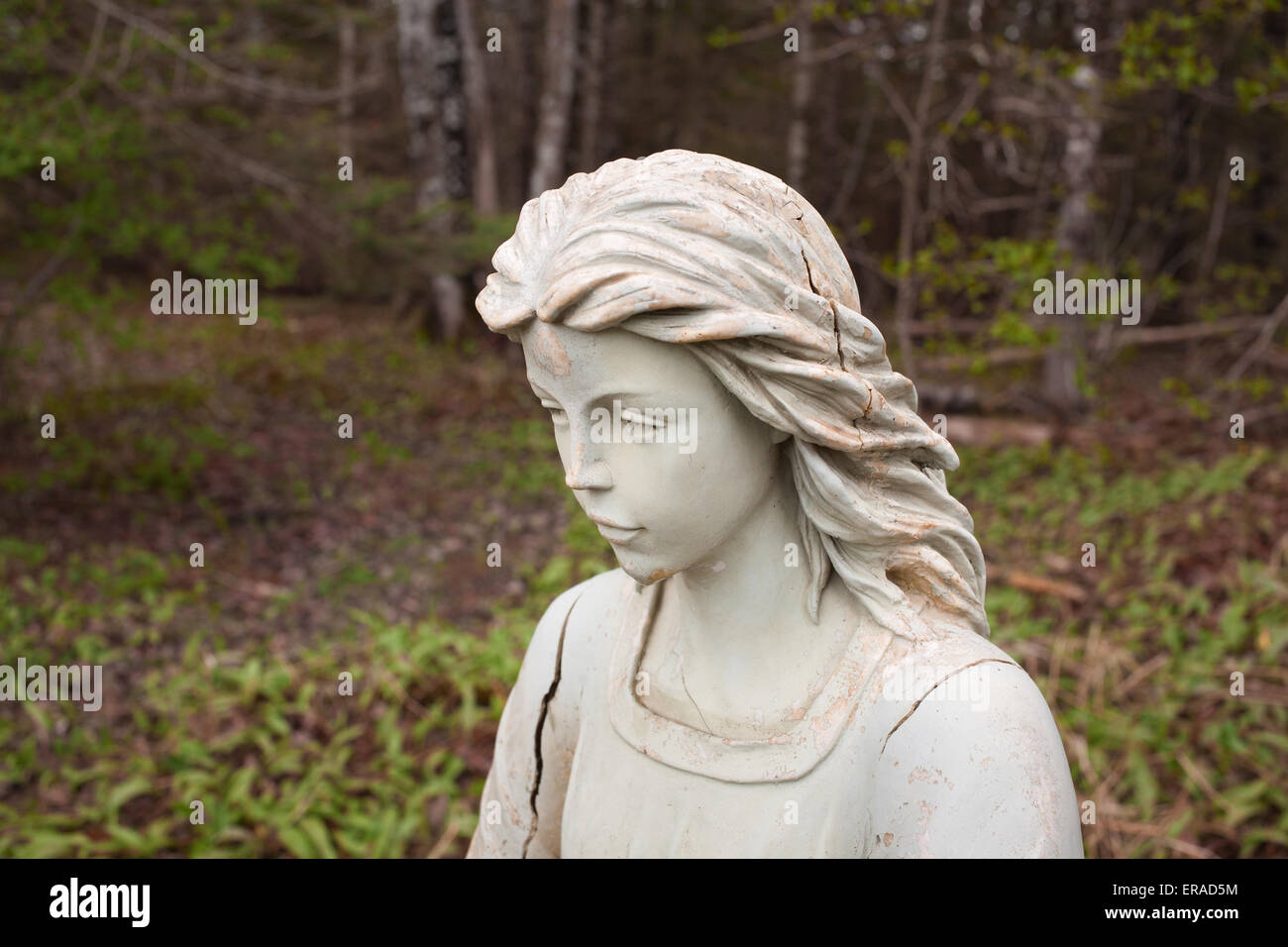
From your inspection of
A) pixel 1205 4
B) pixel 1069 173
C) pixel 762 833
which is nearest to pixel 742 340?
pixel 762 833

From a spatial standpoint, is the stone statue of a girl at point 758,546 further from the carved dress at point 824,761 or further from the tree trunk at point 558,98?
the tree trunk at point 558,98

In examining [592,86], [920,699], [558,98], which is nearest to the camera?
[920,699]

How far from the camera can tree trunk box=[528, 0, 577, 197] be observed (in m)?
11.5

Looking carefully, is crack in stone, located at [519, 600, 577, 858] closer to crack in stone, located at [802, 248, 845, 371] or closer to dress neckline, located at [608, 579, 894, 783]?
dress neckline, located at [608, 579, 894, 783]

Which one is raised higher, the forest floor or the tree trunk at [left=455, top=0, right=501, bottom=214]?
the tree trunk at [left=455, top=0, right=501, bottom=214]

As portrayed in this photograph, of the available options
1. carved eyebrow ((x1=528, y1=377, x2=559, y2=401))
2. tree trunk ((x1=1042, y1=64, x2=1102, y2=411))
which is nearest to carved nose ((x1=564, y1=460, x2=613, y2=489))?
carved eyebrow ((x1=528, y1=377, x2=559, y2=401))

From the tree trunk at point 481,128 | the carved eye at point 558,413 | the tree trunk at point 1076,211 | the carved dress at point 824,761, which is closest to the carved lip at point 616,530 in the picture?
the carved eye at point 558,413

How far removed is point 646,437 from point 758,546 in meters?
0.31

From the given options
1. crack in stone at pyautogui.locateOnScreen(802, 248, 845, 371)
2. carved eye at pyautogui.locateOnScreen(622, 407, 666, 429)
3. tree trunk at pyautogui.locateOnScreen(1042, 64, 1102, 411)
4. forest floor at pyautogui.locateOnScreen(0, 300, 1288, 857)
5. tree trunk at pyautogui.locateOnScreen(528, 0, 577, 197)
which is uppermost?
tree trunk at pyautogui.locateOnScreen(528, 0, 577, 197)

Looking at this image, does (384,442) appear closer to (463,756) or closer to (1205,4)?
(463,756)

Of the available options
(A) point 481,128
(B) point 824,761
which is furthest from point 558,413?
(A) point 481,128

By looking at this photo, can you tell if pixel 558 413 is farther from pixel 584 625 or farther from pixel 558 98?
pixel 558 98

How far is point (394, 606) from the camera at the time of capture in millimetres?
6348

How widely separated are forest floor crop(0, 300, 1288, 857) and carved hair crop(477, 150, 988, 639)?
3092 millimetres
